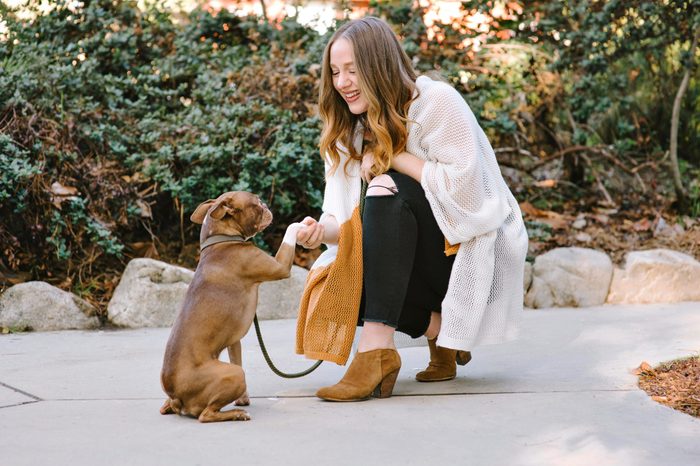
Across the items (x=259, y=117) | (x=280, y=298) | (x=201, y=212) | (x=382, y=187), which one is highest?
(x=259, y=117)

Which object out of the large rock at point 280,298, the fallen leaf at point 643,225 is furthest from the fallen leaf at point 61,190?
the fallen leaf at point 643,225

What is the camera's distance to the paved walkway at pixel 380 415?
272 cm

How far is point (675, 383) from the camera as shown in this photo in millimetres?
3537

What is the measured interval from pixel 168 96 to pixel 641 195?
419 cm

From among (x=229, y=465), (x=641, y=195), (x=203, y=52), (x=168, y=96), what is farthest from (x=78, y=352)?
(x=641, y=195)

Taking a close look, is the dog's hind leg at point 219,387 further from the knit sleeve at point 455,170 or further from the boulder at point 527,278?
the boulder at point 527,278

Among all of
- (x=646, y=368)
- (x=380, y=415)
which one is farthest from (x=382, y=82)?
(x=646, y=368)

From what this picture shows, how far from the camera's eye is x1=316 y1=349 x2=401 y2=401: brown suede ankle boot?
3.45 meters

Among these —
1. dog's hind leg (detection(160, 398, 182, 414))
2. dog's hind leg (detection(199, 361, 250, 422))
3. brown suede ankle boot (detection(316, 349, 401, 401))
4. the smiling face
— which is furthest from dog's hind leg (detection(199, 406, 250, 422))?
the smiling face

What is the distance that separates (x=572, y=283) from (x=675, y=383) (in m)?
2.62

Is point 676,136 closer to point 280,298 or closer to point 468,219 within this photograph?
point 280,298

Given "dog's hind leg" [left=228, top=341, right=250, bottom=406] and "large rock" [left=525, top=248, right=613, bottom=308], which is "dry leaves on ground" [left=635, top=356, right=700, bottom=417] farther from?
"large rock" [left=525, top=248, right=613, bottom=308]

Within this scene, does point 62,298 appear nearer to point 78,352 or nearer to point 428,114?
point 78,352

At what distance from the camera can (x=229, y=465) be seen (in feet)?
8.59
